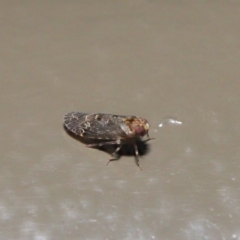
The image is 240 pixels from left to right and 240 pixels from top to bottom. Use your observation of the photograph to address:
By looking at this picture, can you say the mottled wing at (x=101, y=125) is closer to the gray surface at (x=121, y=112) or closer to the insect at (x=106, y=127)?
the insect at (x=106, y=127)

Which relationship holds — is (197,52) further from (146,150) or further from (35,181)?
(35,181)

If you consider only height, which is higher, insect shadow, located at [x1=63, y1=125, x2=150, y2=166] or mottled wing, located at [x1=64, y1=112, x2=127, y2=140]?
mottled wing, located at [x1=64, y1=112, x2=127, y2=140]

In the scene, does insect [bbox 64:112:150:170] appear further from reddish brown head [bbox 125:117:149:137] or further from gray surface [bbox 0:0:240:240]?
gray surface [bbox 0:0:240:240]

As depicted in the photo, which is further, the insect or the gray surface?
the insect

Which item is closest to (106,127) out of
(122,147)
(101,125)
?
(101,125)

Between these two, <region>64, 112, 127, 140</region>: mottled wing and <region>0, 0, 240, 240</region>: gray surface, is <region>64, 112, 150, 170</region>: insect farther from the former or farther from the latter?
<region>0, 0, 240, 240</region>: gray surface

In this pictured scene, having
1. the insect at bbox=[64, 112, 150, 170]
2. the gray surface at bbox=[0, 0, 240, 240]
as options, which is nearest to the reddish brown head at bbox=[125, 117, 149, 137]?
the insect at bbox=[64, 112, 150, 170]

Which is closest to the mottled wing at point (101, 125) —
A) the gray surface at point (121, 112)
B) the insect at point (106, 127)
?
the insect at point (106, 127)
